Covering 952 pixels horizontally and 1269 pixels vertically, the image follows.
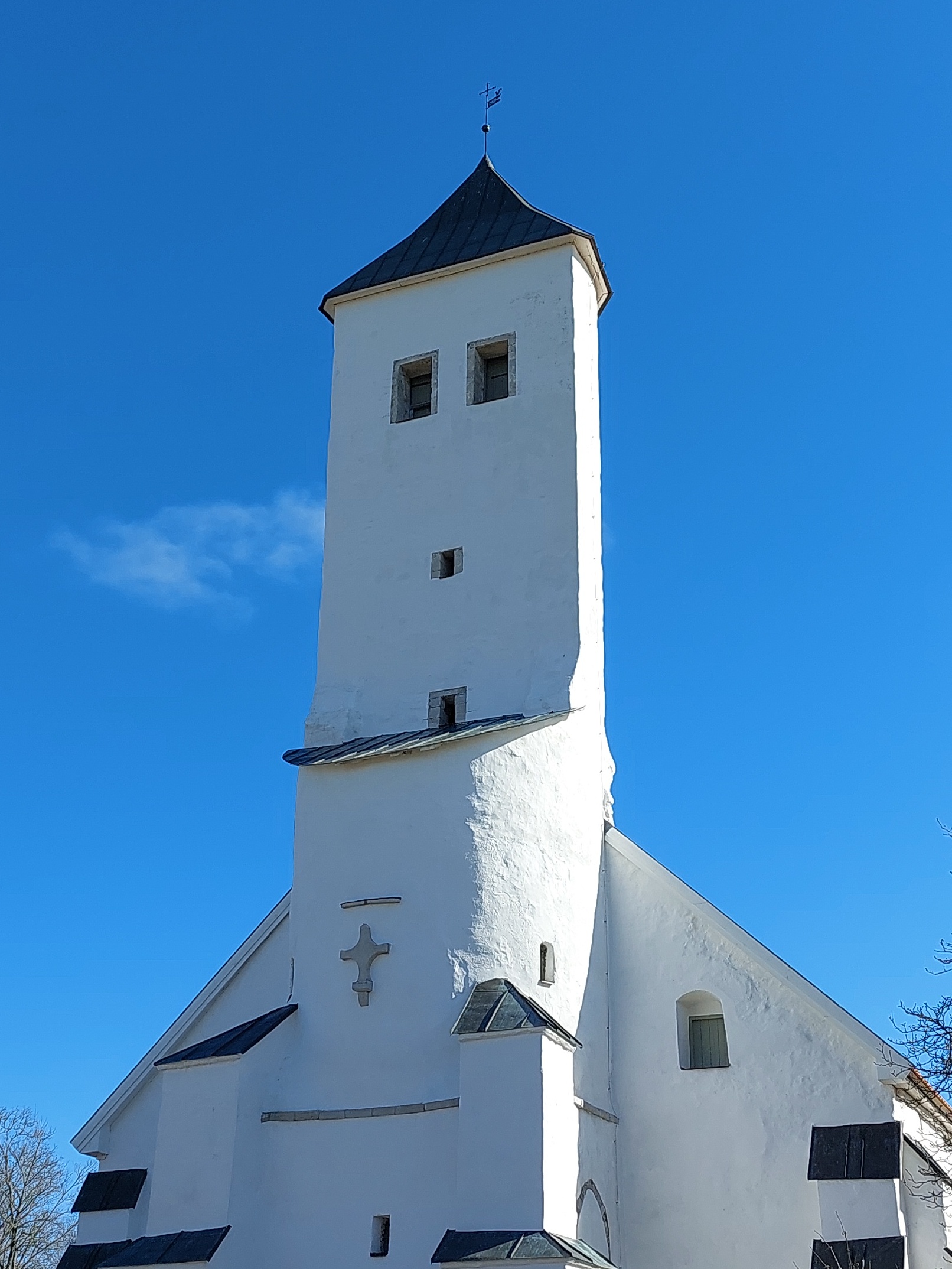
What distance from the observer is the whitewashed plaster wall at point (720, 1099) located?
16.0 meters

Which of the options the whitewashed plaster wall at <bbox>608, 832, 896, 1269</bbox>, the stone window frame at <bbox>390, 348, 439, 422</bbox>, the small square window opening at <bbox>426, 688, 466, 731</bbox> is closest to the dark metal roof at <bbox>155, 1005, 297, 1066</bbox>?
the small square window opening at <bbox>426, 688, 466, 731</bbox>

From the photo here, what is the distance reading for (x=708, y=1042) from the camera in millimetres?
17328

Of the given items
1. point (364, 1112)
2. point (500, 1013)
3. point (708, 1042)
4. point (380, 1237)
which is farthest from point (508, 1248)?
point (708, 1042)

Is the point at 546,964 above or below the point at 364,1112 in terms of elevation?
above

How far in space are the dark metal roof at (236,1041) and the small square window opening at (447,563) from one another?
6.03 metres

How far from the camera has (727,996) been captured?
56.5 feet

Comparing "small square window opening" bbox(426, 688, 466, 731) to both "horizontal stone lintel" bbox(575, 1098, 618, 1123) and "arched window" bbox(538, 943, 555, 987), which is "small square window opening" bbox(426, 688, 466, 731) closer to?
"arched window" bbox(538, 943, 555, 987)

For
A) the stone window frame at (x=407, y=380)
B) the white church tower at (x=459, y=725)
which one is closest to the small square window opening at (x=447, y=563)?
the white church tower at (x=459, y=725)

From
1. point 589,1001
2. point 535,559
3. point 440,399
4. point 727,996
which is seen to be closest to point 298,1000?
point 589,1001

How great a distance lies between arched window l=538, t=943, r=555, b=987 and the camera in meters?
16.4

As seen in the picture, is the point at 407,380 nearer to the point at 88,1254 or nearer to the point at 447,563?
the point at 447,563

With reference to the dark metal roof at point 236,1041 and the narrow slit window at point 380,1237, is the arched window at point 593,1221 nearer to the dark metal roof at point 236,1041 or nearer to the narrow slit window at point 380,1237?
the narrow slit window at point 380,1237

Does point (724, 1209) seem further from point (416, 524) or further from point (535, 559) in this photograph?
point (416, 524)

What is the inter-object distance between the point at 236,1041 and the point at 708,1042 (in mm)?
5617
